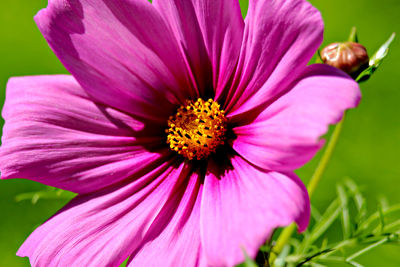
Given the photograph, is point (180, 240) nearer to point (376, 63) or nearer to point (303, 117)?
point (303, 117)

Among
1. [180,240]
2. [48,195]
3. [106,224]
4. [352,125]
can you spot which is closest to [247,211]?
[180,240]

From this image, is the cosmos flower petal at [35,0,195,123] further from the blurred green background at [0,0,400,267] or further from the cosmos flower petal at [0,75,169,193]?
the blurred green background at [0,0,400,267]

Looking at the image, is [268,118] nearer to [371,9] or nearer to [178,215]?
[178,215]

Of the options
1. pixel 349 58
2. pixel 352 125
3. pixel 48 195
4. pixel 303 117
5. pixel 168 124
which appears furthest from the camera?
pixel 352 125

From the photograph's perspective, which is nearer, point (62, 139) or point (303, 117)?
point (303, 117)

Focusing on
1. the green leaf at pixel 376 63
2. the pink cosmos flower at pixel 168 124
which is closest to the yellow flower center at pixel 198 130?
the pink cosmos flower at pixel 168 124
